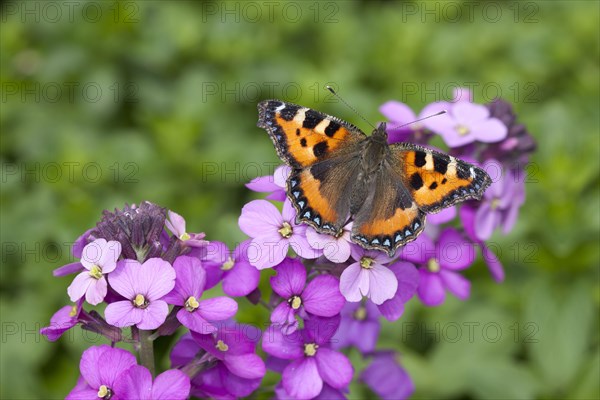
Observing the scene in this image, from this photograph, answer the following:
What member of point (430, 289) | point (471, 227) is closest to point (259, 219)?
point (430, 289)

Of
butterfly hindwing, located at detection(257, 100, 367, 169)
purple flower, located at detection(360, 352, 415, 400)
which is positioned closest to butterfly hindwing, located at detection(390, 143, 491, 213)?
butterfly hindwing, located at detection(257, 100, 367, 169)

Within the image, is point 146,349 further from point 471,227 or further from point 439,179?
point 471,227

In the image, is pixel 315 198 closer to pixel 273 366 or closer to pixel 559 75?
pixel 273 366

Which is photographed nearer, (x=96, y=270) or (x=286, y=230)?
(x=96, y=270)

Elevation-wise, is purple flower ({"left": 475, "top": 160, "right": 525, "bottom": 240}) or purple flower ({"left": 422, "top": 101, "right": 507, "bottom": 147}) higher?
purple flower ({"left": 422, "top": 101, "right": 507, "bottom": 147})

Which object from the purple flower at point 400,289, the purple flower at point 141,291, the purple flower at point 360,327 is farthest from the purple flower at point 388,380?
the purple flower at point 141,291

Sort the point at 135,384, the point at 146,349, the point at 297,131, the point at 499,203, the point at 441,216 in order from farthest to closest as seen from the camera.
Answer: the point at 499,203 < the point at 441,216 < the point at 297,131 < the point at 146,349 < the point at 135,384

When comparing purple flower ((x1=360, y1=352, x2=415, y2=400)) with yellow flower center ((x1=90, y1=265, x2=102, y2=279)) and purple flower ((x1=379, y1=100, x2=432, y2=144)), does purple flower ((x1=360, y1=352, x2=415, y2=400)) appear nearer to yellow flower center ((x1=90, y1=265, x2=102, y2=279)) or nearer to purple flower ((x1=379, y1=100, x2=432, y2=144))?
purple flower ((x1=379, y1=100, x2=432, y2=144))
